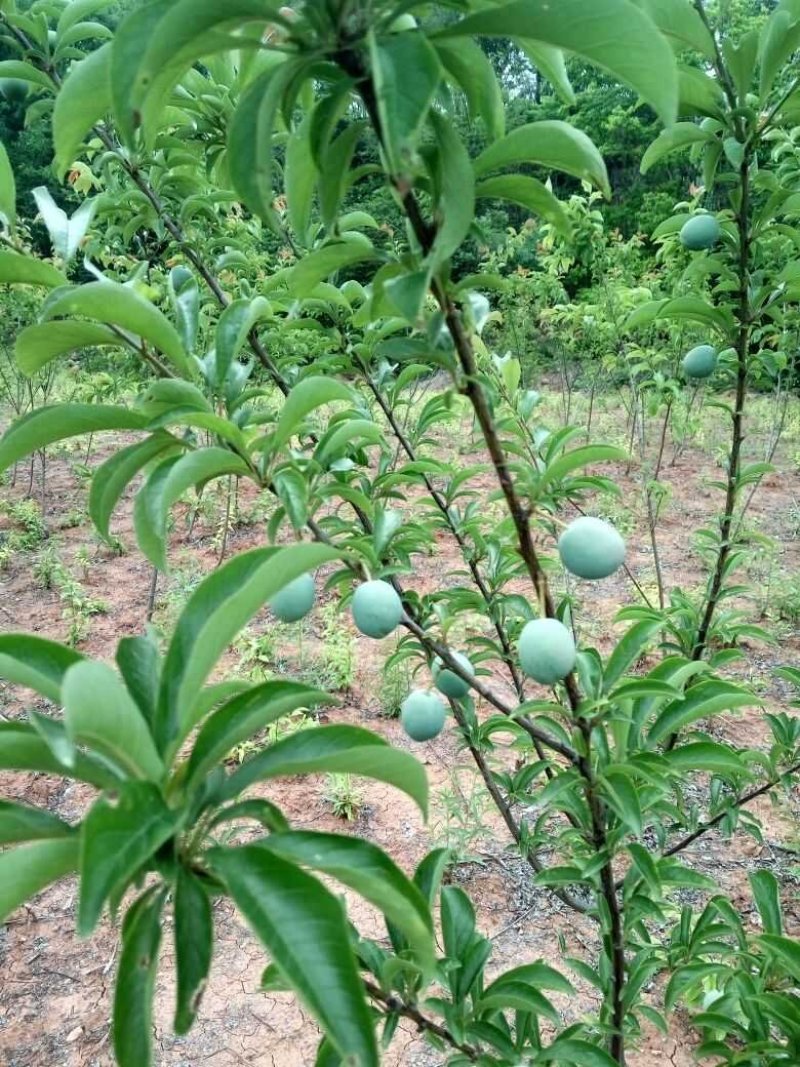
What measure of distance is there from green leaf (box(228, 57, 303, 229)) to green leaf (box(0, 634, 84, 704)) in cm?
42

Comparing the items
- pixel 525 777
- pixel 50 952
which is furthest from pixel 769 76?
pixel 50 952

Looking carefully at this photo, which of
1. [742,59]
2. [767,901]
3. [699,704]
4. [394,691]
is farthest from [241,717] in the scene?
[394,691]

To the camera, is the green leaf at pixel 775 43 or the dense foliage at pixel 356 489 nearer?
the dense foliage at pixel 356 489

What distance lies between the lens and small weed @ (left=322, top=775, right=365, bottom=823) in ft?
9.39

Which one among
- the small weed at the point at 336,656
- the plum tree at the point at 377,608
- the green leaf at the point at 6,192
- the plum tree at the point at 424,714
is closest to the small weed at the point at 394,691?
the small weed at the point at 336,656

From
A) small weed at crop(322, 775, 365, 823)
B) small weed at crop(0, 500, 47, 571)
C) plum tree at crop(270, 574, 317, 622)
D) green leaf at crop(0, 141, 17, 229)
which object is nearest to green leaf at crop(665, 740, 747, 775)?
plum tree at crop(270, 574, 317, 622)

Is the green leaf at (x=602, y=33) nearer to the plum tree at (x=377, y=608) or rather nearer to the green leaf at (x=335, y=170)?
the green leaf at (x=335, y=170)

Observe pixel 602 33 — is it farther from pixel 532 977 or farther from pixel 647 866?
pixel 532 977

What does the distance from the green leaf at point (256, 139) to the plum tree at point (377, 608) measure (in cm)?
46

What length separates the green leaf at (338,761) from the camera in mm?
612

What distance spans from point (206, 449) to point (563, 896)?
4.01ft

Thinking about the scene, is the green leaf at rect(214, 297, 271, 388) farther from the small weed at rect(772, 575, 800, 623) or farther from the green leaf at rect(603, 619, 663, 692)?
the small weed at rect(772, 575, 800, 623)

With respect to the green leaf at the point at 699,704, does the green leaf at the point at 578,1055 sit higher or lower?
lower

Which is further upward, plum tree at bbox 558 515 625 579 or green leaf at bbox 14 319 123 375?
green leaf at bbox 14 319 123 375
